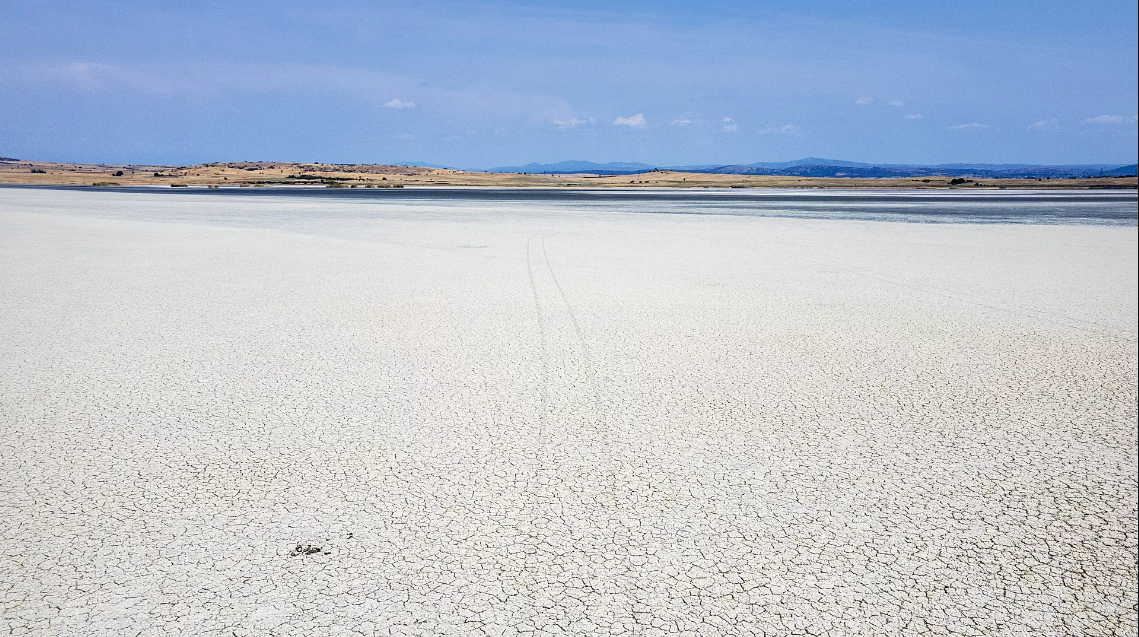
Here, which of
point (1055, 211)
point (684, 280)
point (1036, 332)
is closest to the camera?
point (1036, 332)

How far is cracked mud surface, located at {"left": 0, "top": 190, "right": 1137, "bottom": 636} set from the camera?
2.96 metres

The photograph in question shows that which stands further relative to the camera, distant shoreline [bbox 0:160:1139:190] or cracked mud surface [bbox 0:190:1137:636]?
distant shoreline [bbox 0:160:1139:190]

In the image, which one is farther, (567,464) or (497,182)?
(497,182)

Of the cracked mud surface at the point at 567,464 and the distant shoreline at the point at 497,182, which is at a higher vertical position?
the distant shoreline at the point at 497,182

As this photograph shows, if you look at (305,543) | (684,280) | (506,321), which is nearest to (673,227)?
(684,280)

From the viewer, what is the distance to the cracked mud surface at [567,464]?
2961mm

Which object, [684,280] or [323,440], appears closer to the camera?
[323,440]

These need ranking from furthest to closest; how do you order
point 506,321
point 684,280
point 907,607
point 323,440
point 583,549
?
point 684,280 → point 506,321 → point 323,440 → point 583,549 → point 907,607

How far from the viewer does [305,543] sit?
335 cm

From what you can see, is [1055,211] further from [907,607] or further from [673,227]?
[907,607]

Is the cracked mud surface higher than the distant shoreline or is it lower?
lower

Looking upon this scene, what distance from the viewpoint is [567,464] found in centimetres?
423

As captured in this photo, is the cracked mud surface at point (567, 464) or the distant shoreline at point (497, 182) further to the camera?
the distant shoreline at point (497, 182)

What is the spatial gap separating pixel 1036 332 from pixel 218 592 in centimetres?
760
